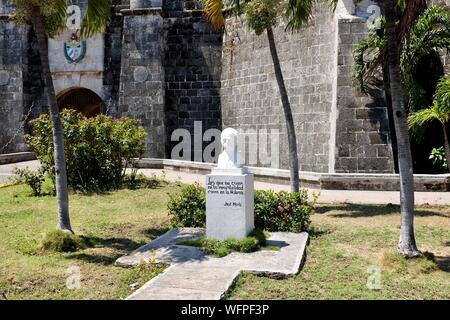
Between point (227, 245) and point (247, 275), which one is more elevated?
point (227, 245)

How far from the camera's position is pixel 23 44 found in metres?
18.9

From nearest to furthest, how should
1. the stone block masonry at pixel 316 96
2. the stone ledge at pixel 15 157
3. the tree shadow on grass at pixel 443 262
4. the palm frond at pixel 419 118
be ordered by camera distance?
1. the tree shadow on grass at pixel 443 262
2. the palm frond at pixel 419 118
3. the stone block masonry at pixel 316 96
4. the stone ledge at pixel 15 157

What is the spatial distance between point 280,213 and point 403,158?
2322 millimetres

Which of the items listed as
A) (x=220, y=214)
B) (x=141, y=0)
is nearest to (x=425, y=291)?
(x=220, y=214)

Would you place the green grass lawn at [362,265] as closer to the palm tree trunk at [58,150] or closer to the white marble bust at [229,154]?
the white marble bust at [229,154]

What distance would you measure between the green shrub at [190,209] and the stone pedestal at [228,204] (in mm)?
1061

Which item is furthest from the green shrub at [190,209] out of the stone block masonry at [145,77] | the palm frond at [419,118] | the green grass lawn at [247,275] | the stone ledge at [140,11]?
the stone ledge at [140,11]

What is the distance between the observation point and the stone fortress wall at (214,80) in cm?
1291

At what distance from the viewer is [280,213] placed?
782 centimetres

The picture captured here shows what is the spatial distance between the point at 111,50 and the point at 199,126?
4717 mm

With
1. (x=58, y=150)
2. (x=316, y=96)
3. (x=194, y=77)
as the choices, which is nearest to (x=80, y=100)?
(x=194, y=77)

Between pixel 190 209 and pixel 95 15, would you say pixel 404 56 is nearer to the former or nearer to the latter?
pixel 190 209

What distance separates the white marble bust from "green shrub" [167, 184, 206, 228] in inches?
47.4

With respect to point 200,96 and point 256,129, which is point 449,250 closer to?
point 256,129
